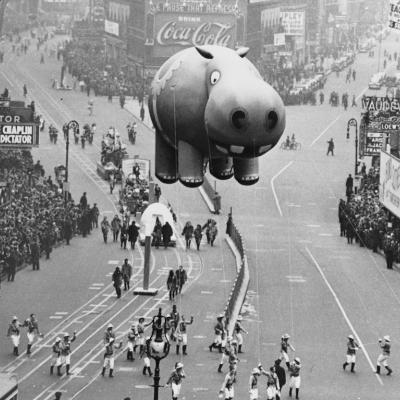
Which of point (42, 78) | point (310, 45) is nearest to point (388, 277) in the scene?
point (42, 78)

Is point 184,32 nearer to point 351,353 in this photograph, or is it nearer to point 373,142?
point 373,142

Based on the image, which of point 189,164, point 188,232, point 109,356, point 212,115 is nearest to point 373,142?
point 188,232

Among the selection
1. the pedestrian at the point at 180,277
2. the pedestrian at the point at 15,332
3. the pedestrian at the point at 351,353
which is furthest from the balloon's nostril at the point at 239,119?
the pedestrian at the point at 180,277

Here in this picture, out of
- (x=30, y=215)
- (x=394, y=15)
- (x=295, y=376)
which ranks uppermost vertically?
(x=394, y=15)

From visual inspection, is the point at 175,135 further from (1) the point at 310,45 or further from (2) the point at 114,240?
(1) the point at 310,45

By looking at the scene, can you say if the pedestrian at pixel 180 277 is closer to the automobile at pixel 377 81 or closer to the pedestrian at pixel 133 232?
the pedestrian at pixel 133 232

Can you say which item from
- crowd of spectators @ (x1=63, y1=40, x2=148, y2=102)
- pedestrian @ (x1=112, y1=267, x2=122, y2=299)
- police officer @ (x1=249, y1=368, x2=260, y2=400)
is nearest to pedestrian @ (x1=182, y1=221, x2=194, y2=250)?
pedestrian @ (x1=112, y1=267, x2=122, y2=299)

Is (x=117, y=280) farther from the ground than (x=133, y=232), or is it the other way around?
(x=133, y=232)
